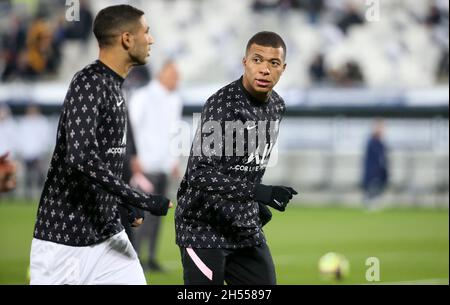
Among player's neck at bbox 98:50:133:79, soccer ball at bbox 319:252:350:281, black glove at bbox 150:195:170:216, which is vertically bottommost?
soccer ball at bbox 319:252:350:281

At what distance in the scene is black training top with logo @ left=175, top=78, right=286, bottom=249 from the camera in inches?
252

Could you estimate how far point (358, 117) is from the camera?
24.1m

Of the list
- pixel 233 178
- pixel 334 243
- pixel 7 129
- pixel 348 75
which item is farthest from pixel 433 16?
pixel 233 178

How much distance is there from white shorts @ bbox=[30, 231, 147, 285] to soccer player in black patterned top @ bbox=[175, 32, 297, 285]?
587 mm

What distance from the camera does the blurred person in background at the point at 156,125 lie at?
41.0ft

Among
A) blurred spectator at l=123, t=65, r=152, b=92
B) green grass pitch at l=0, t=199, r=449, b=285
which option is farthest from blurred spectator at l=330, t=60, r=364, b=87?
blurred spectator at l=123, t=65, r=152, b=92

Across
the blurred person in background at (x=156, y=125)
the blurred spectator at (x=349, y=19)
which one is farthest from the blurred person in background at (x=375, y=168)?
the blurred person in background at (x=156, y=125)

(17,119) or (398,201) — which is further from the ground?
(17,119)

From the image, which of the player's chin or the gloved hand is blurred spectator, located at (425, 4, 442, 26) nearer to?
the player's chin
